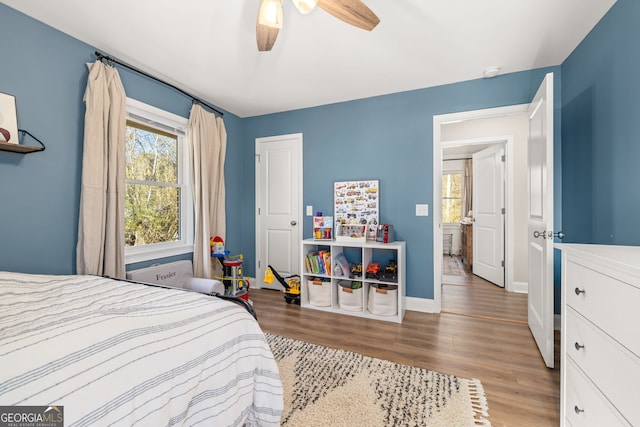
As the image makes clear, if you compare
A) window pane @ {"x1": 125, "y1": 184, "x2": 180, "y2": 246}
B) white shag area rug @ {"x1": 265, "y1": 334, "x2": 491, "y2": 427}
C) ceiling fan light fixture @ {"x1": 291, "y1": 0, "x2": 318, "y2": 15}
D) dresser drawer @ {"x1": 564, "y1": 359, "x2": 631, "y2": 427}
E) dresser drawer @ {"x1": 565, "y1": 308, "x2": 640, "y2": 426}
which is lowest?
white shag area rug @ {"x1": 265, "y1": 334, "x2": 491, "y2": 427}

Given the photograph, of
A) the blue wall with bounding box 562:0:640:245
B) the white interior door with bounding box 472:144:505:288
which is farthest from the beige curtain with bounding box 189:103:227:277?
the white interior door with bounding box 472:144:505:288

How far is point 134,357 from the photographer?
2.67 ft

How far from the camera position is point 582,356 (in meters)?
1.11

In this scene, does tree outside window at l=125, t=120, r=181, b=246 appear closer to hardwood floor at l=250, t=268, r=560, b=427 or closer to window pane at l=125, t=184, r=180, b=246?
window pane at l=125, t=184, r=180, b=246

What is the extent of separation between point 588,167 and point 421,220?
1410 mm

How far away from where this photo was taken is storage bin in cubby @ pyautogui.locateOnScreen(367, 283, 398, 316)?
2.78 meters

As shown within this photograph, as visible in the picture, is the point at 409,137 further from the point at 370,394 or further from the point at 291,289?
the point at 370,394

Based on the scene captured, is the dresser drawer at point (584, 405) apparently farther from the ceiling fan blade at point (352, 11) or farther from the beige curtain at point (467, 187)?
the beige curtain at point (467, 187)

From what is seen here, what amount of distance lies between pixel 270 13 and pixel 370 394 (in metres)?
2.28

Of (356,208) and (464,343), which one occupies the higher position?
(356,208)

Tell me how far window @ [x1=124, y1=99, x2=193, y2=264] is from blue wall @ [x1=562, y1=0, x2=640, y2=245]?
11.9 feet

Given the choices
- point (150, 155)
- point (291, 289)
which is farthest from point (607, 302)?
point (150, 155)

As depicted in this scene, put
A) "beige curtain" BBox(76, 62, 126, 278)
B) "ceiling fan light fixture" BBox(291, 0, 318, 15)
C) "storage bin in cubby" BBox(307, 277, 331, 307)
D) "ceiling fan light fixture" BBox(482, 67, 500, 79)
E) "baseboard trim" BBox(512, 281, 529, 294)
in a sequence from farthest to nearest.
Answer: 1. "baseboard trim" BBox(512, 281, 529, 294)
2. "storage bin in cubby" BBox(307, 277, 331, 307)
3. "ceiling fan light fixture" BBox(482, 67, 500, 79)
4. "beige curtain" BBox(76, 62, 126, 278)
5. "ceiling fan light fixture" BBox(291, 0, 318, 15)

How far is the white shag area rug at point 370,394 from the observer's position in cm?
144
